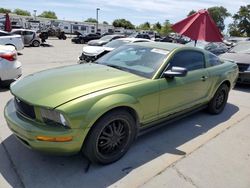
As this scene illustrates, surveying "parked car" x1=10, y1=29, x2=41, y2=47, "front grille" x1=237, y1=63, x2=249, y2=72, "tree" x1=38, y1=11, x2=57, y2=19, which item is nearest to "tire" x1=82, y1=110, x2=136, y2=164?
"front grille" x1=237, y1=63, x2=249, y2=72

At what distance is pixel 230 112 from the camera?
567 centimetres

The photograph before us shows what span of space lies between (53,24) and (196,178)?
4730 cm

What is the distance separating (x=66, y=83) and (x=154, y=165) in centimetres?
153

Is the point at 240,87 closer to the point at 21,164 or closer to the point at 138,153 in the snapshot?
the point at 138,153

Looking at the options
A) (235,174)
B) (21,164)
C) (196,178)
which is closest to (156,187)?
(196,178)

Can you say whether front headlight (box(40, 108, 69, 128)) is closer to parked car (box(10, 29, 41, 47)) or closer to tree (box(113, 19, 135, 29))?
parked car (box(10, 29, 41, 47))

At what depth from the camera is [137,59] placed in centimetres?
412

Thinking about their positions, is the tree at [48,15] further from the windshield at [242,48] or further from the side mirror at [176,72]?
the side mirror at [176,72]

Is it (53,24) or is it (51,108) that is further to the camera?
(53,24)

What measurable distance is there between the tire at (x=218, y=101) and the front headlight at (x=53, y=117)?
3389 mm

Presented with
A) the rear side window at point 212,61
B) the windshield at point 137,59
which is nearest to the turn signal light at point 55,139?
the windshield at point 137,59

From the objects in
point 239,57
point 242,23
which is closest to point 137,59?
point 239,57

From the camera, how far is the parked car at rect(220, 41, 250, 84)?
25.9ft

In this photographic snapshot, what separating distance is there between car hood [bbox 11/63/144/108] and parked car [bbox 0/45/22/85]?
2.93 m
